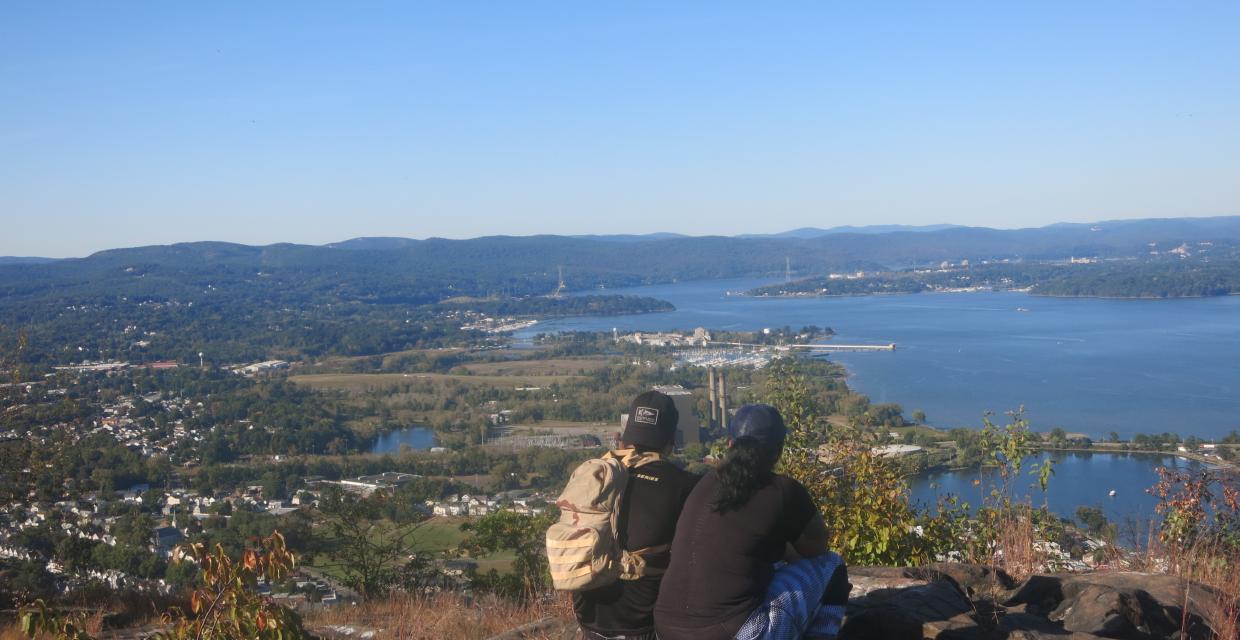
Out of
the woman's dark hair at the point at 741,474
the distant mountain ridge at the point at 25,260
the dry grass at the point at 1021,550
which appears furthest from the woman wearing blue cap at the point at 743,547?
the distant mountain ridge at the point at 25,260

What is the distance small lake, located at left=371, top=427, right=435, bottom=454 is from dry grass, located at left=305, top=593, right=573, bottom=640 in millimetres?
18405

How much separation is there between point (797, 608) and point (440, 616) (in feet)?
7.17

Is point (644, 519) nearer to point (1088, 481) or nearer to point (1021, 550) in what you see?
point (1021, 550)

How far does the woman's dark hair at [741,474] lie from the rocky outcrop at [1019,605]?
904mm

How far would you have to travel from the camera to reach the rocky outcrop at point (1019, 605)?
3314mm

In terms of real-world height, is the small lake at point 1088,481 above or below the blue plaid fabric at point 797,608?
below

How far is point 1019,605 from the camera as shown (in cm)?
401

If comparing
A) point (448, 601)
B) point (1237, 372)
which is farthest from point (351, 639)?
point (1237, 372)

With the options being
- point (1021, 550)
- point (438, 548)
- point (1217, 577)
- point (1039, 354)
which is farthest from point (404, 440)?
point (1039, 354)

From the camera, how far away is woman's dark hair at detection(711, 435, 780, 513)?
9.19ft

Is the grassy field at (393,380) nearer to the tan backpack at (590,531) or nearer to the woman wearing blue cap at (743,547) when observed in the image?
the tan backpack at (590,531)

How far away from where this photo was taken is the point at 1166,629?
3641 millimetres

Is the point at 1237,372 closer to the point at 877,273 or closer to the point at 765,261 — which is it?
the point at 877,273

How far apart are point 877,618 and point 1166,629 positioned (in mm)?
1296
